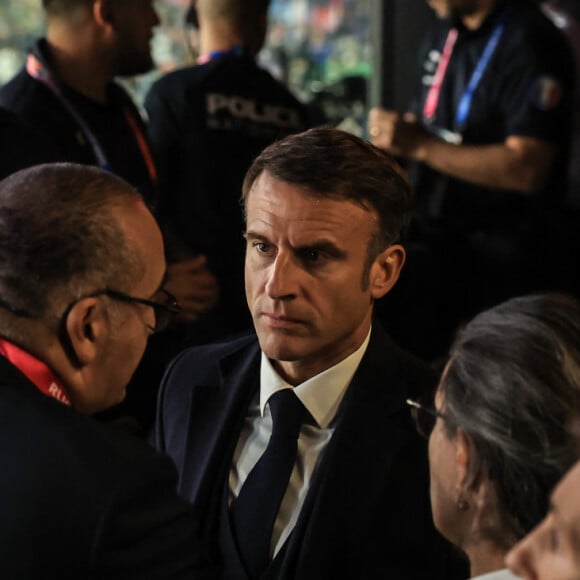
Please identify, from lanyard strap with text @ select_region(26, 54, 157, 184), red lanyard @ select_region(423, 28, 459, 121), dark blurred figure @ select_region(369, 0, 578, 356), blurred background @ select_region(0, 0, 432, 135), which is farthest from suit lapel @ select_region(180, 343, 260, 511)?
blurred background @ select_region(0, 0, 432, 135)

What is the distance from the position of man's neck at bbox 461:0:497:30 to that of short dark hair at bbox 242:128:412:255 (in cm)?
173

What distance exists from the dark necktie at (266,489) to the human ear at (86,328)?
1.20 ft

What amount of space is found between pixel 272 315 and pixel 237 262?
58.2 inches

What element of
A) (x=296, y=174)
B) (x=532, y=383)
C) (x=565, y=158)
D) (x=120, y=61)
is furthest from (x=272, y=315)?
(x=565, y=158)

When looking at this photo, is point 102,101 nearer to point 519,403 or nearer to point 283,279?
point 283,279

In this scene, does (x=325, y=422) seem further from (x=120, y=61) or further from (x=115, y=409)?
(x=120, y=61)

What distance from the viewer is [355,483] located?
150 centimetres

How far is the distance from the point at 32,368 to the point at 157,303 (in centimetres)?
23

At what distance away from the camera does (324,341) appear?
1596mm

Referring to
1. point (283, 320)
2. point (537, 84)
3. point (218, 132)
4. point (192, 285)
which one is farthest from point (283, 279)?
point (537, 84)

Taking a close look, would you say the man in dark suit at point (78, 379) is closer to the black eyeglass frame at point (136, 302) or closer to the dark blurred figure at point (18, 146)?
the black eyeglass frame at point (136, 302)

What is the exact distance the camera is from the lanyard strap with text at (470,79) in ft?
10.3

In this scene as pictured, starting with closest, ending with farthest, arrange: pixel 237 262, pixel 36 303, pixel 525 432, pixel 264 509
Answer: pixel 525 432 < pixel 36 303 < pixel 264 509 < pixel 237 262

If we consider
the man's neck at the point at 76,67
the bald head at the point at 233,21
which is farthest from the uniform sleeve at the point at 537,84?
the man's neck at the point at 76,67
